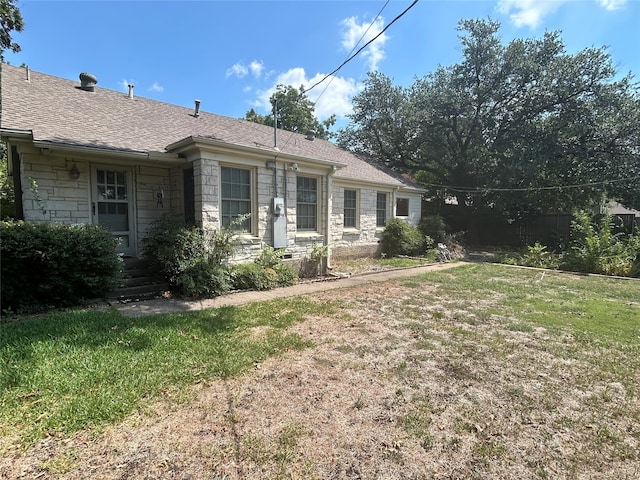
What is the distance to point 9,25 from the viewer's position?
10156 mm

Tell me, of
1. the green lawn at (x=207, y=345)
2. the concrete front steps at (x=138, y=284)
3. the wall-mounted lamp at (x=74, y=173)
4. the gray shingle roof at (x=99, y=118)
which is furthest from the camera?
the wall-mounted lamp at (x=74, y=173)

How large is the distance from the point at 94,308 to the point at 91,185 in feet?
10.7

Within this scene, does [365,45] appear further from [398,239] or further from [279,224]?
[398,239]

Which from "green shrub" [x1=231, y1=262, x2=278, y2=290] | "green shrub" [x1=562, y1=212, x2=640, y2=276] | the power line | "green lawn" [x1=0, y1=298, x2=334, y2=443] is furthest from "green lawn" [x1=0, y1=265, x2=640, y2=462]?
the power line

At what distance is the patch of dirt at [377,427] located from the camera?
6.88ft

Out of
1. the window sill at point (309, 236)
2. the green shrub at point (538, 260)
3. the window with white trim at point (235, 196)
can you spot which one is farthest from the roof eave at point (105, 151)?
the green shrub at point (538, 260)

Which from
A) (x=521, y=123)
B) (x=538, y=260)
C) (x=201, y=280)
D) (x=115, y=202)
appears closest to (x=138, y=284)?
(x=201, y=280)

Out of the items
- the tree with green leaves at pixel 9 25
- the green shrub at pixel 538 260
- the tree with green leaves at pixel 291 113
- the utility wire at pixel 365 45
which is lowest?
the green shrub at pixel 538 260

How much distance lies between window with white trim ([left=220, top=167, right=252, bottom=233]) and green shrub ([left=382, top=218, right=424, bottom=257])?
7.14 m

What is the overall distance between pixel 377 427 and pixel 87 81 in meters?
11.8

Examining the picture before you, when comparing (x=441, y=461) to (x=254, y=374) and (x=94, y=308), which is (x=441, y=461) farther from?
(x=94, y=308)

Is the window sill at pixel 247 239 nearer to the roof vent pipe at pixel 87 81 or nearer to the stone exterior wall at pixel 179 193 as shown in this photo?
the stone exterior wall at pixel 179 193

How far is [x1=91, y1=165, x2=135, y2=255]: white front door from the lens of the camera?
24.0 ft

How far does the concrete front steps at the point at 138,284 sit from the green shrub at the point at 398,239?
928 centimetres
